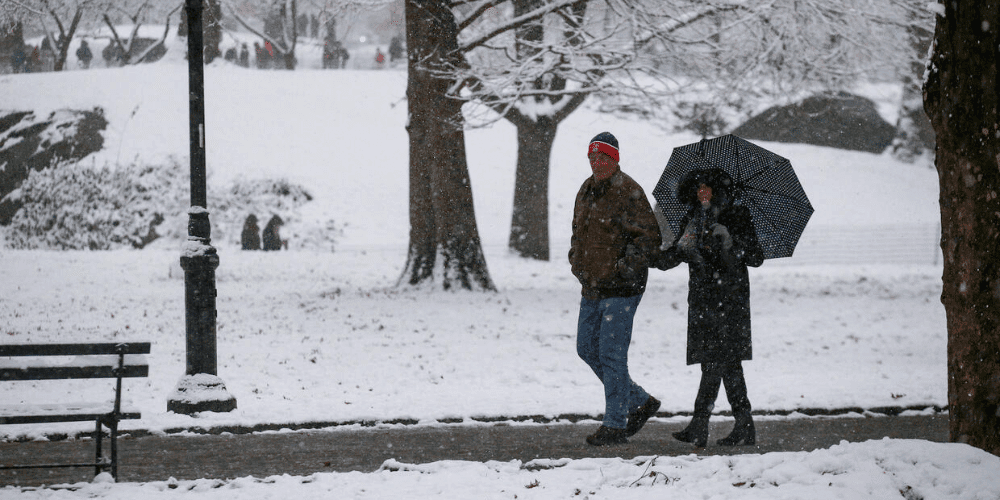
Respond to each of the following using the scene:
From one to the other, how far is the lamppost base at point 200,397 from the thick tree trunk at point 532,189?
12.0 metres

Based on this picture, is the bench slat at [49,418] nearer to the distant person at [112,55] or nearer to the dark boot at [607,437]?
the dark boot at [607,437]

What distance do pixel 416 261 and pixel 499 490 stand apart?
8.98 metres

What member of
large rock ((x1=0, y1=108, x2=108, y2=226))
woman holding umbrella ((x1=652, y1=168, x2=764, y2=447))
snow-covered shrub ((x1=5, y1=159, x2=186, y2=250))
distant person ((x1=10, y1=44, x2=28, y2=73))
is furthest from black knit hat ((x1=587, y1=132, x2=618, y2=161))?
distant person ((x1=10, y1=44, x2=28, y2=73))

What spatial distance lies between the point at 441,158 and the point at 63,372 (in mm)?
8691

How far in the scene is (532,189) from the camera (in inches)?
739

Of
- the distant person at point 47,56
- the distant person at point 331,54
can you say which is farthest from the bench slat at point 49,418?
the distant person at point 331,54

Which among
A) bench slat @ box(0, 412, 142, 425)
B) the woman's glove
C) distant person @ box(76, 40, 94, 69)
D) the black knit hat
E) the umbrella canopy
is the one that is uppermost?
distant person @ box(76, 40, 94, 69)

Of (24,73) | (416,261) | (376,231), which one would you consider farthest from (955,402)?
(24,73)

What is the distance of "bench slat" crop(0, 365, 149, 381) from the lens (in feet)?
16.1

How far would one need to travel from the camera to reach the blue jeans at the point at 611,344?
561 centimetres

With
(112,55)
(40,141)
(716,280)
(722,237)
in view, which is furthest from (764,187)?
(112,55)

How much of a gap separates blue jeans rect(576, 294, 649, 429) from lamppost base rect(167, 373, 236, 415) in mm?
2805

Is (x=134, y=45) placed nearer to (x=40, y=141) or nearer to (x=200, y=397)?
(x=40, y=141)

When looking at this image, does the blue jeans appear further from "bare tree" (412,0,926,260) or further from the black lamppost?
"bare tree" (412,0,926,260)
